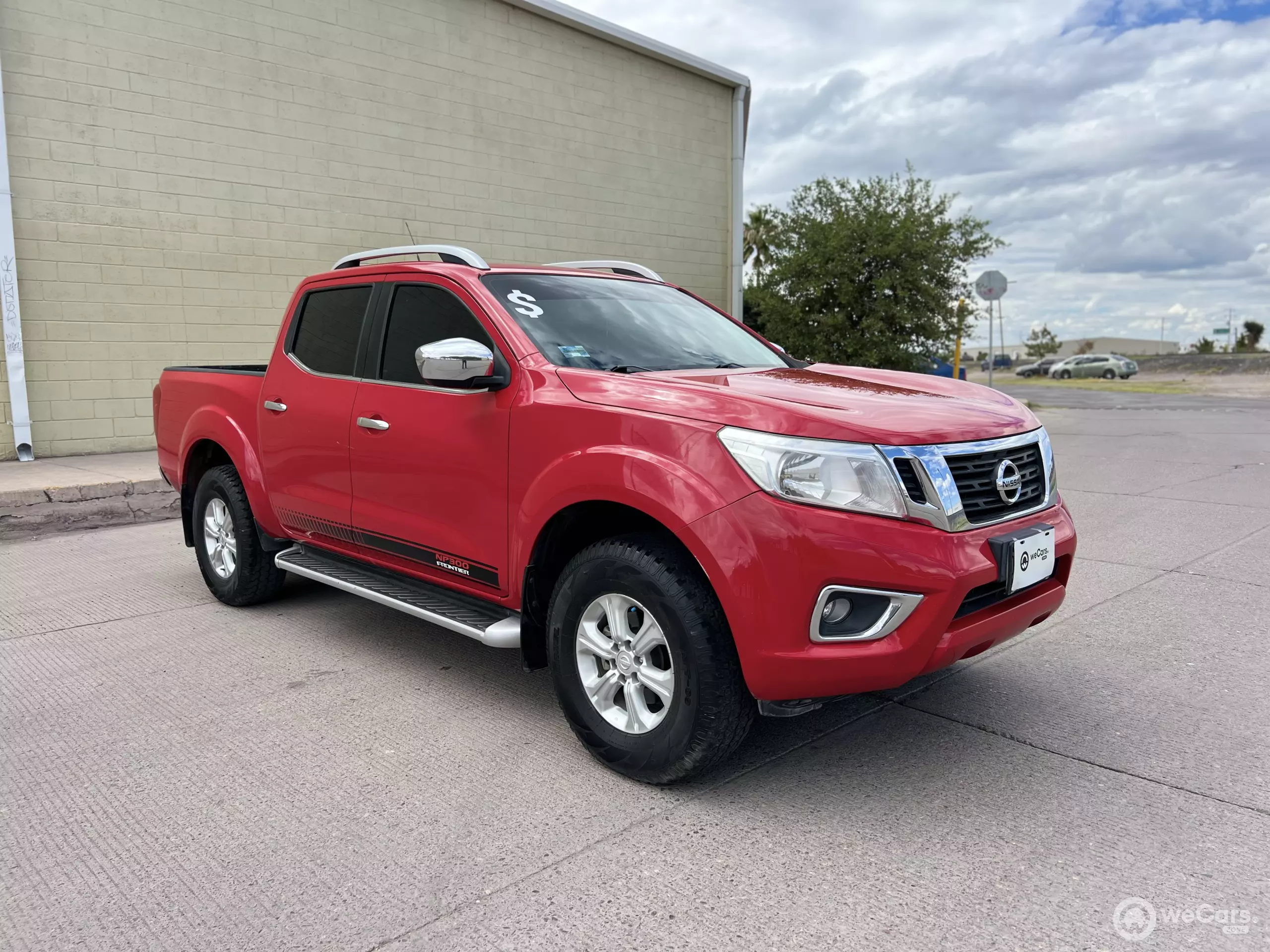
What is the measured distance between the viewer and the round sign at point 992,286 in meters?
17.0

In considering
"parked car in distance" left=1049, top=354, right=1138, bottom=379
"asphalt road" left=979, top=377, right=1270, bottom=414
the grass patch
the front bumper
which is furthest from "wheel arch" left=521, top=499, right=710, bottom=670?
"parked car in distance" left=1049, top=354, right=1138, bottom=379

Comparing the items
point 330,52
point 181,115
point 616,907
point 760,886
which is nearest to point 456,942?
point 616,907

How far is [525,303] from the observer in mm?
3977

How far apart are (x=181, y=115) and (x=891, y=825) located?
1171cm

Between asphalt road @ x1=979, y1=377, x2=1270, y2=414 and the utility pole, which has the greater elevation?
the utility pole

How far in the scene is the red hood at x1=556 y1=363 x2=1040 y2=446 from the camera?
291 cm

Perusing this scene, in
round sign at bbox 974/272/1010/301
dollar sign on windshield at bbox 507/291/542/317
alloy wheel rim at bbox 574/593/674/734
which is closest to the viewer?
alloy wheel rim at bbox 574/593/674/734

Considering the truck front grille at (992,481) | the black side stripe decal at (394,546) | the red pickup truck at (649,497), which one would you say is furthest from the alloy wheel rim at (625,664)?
the truck front grille at (992,481)

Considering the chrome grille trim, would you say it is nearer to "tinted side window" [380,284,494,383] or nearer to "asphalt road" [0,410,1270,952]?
"asphalt road" [0,410,1270,952]

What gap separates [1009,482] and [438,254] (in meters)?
2.75

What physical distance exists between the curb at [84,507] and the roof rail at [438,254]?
15.0 ft

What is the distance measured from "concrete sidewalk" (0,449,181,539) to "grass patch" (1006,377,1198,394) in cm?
3000

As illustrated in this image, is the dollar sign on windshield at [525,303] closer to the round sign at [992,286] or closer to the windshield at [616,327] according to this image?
the windshield at [616,327]

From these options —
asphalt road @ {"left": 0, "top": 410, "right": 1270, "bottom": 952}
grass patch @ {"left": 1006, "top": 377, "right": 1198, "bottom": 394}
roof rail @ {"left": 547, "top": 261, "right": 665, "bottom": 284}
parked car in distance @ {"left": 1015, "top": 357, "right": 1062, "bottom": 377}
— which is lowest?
parked car in distance @ {"left": 1015, "top": 357, "right": 1062, "bottom": 377}
